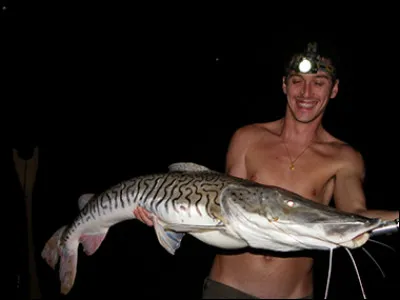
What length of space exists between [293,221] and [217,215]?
0.47 metres

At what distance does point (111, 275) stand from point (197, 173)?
380cm

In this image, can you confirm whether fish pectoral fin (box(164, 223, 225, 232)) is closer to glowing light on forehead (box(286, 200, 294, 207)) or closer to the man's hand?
the man's hand

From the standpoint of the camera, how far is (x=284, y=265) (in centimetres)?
272

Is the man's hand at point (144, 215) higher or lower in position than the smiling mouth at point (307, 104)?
lower

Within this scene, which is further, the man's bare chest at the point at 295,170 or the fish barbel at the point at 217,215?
the man's bare chest at the point at 295,170

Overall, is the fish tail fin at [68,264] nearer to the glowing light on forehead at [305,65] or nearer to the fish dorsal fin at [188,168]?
the fish dorsal fin at [188,168]

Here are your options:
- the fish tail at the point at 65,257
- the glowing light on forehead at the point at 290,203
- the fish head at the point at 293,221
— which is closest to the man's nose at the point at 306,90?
the fish head at the point at 293,221

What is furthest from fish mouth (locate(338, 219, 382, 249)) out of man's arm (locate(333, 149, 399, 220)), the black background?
the black background

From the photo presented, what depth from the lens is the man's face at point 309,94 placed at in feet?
9.36

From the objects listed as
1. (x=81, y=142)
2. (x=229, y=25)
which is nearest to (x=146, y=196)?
(x=81, y=142)

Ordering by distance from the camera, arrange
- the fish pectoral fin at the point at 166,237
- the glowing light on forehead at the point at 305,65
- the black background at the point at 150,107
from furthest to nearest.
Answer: the black background at the point at 150,107
the glowing light on forehead at the point at 305,65
the fish pectoral fin at the point at 166,237

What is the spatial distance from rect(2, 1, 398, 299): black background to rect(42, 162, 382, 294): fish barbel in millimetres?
1711

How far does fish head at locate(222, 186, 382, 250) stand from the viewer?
1561 millimetres

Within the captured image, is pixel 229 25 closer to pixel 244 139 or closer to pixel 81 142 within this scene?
pixel 81 142
